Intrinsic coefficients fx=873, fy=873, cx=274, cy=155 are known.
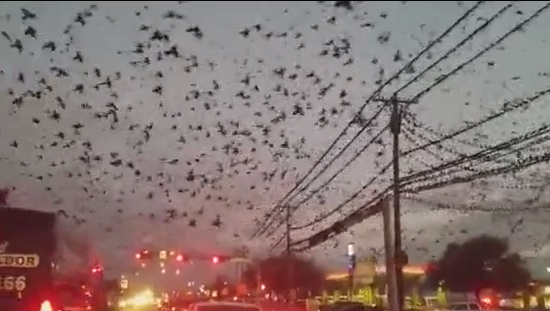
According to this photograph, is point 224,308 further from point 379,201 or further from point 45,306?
point 379,201

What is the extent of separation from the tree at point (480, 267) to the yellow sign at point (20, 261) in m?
61.6

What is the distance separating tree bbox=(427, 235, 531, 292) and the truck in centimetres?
6143

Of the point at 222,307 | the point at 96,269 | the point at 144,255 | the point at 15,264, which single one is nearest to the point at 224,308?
the point at 222,307

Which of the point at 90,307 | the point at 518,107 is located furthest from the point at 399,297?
the point at 518,107

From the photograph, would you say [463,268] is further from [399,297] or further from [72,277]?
[72,277]

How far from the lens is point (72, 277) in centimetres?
2317

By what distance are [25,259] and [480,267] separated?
76916 mm

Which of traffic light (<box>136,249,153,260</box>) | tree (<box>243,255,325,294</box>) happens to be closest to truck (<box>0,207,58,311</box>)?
traffic light (<box>136,249,153,260</box>)

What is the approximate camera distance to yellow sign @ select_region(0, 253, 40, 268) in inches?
533

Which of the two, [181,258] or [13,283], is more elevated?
[181,258]

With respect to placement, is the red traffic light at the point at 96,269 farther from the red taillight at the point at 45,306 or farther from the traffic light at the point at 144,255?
the traffic light at the point at 144,255

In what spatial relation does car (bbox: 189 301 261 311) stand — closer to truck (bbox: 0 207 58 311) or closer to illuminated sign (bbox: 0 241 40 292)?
truck (bbox: 0 207 58 311)

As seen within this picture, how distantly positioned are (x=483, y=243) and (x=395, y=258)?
5522 cm

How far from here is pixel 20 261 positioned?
13.7m
